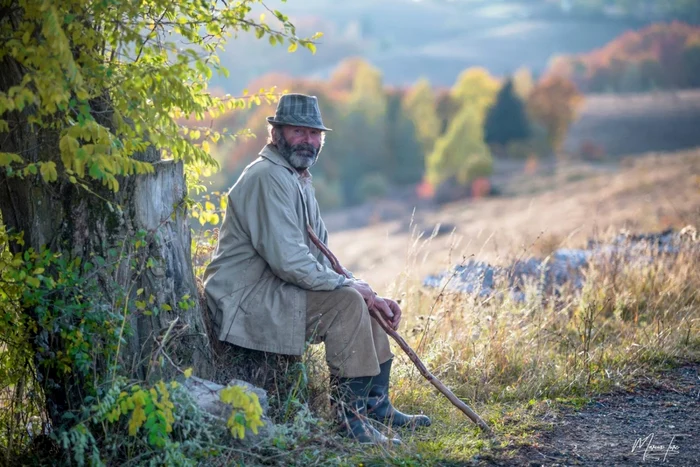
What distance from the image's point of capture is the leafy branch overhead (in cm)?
282

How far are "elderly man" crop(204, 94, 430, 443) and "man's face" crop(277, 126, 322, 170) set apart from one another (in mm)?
90

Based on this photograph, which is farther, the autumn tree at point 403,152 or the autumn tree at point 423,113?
the autumn tree at point 423,113

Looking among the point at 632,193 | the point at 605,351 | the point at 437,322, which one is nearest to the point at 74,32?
the point at 437,322

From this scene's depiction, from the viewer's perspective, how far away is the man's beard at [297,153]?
4.13m

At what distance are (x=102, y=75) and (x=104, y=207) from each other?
680 millimetres

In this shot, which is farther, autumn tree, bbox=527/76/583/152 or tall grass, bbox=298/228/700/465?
autumn tree, bbox=527/76/583/152

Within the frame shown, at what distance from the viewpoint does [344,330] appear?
12.8ft

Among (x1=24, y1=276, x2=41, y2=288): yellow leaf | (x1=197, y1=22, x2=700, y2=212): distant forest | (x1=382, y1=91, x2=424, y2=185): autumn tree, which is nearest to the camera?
(x1=24, y1=276, x2=41, y2=288): yellow leaf

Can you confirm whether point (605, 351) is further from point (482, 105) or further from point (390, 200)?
point (482, 105)

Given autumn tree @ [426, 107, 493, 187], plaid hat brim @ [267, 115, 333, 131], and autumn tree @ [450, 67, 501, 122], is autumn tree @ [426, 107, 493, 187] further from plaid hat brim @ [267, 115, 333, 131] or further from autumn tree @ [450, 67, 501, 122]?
plaid hat brim @ [267, 115, 333, 131]

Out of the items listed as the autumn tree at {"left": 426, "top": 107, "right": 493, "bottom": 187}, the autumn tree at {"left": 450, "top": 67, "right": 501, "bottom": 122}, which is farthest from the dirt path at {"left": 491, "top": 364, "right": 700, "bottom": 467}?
the autumn tree at {"left": 450, "top": 67, "right": 501, "bottom": 122}

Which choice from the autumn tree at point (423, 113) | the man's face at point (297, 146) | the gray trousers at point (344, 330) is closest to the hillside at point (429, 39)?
the autumn tree at point (423, 113)

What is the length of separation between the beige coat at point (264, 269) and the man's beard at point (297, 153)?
0.36 ft

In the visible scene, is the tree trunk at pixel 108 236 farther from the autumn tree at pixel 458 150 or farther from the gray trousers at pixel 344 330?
the autumn tree at pixel 458 150
